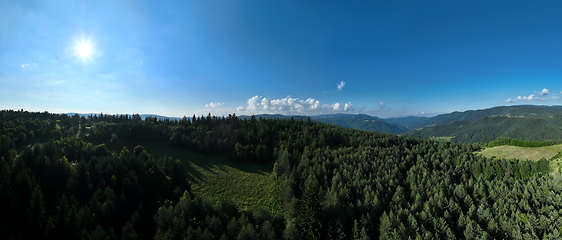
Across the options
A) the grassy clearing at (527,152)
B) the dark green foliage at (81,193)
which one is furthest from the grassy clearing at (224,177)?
the grassy clearing at (527,152)

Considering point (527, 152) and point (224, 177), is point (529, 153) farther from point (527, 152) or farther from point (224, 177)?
point (224, 177)

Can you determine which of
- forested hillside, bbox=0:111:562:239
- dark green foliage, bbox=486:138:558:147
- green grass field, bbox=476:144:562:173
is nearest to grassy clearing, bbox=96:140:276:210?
forested hillside, bbox=0:111:562:239

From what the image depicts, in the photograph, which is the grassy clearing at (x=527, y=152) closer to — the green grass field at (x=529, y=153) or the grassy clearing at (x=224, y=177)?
the green grass field at (x=529, y=153)

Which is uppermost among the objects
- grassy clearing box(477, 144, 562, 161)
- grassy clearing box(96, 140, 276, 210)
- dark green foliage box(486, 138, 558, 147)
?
dark green foliage box(486, 138, 558, 147)

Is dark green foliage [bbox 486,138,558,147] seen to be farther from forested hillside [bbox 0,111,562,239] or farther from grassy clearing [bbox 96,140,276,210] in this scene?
grassy clearing [bbox 96,140,276,210]

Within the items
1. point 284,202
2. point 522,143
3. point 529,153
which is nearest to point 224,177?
point 284,202
